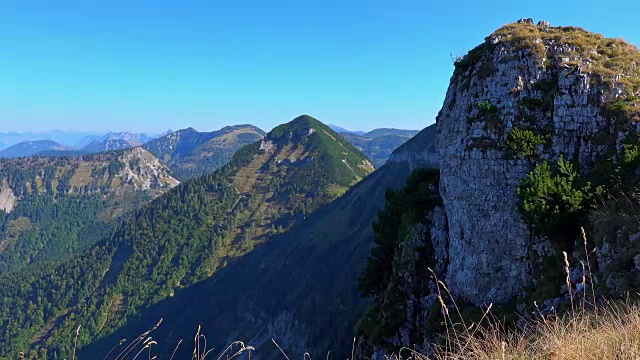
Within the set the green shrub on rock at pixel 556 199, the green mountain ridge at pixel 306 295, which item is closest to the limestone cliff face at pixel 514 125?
the green shrub on rock at pixel 556 199

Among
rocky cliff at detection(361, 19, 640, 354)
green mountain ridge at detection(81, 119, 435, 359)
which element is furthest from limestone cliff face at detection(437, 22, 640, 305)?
green mountain ridge at detection(81, 119, 435, 359)

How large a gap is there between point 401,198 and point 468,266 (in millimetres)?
9960

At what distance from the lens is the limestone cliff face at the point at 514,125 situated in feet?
66.6

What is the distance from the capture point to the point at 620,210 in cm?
1694

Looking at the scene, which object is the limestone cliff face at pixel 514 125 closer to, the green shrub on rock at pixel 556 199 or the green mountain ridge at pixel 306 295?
the green shrub on rock at pixel 556 199

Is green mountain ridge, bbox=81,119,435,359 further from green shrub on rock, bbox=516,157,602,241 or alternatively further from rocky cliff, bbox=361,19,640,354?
green shrub on rock, bbox=516,157,602,241

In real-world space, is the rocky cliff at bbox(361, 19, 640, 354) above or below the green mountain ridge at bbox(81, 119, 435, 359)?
above

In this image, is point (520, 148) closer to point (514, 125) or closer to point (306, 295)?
point (514, 125)

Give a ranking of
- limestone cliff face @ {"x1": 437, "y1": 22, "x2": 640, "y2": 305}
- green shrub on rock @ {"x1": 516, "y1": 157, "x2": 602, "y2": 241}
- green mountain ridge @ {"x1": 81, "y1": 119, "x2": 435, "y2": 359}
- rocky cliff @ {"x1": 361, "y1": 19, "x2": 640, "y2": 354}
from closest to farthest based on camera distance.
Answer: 1. green shrub on rock @ {"x1": 516, "y1": 157, "x2": 602, "y2": 241}
2. rocky cliff @ {"x1": 361, "y1": 19, "x2": 640, "y2": 354}
3. limestone cliff face @ {"x1": 437, "y1": 22, "x2": 640, "y2": 305}
4. green mountain ridge @ {"x1": 81, "y1": 119, "x2": 435, "y2": 359}

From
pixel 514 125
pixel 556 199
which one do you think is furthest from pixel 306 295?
pixel 556 199

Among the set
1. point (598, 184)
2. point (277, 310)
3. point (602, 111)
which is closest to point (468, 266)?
point (598, 184)

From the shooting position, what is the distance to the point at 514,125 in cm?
2219

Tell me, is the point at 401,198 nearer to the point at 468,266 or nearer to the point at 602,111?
the point at 468,266

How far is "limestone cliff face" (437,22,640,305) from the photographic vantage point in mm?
20312
